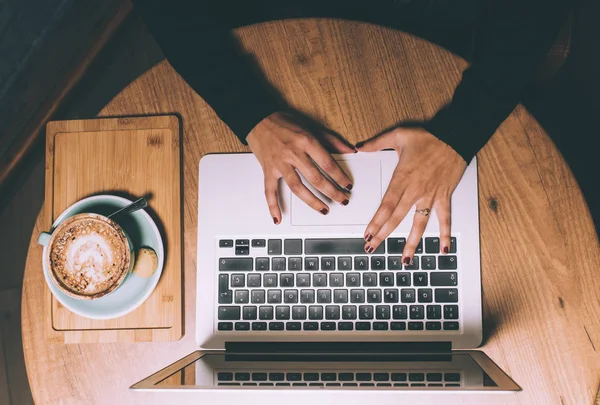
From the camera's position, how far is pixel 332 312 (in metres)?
0.76

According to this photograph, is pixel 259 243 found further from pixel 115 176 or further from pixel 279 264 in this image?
pixel 115 176

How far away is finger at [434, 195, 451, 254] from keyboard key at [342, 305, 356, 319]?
18 centimetres

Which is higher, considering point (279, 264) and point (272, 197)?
point (272, 197)

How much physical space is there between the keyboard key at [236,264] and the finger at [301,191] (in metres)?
0.14

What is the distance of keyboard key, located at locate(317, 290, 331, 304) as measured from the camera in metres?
0.76

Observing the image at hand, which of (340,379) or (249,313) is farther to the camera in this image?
(249,313)

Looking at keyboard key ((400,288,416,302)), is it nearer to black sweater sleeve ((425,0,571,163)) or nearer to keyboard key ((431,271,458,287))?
keyboard key ((431,271,458,287))

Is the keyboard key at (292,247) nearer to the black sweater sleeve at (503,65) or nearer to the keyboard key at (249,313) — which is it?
the keyboard key at (249,313)

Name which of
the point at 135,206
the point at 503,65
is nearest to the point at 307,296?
the point at 135,206

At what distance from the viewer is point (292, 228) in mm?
783

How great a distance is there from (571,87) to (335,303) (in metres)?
0.96

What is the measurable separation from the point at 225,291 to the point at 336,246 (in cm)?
20

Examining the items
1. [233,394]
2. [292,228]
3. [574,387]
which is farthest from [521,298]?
[233,394]

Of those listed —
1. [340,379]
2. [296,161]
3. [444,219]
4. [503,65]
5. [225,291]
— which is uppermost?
[503,65]
